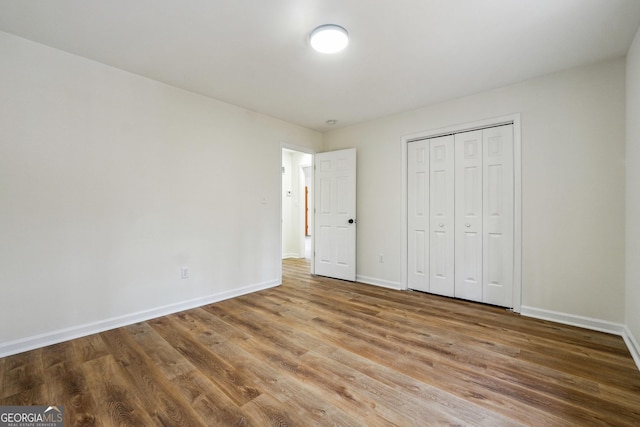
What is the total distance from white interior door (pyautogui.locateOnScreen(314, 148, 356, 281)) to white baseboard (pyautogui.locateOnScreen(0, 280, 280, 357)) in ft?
5.23

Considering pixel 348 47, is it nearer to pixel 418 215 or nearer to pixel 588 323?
pixel 418 215

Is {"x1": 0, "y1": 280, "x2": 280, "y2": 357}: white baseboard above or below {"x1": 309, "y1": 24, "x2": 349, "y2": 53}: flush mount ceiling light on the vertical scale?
below

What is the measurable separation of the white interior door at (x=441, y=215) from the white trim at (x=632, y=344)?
58.0 inches

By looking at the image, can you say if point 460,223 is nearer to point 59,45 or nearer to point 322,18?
point 322,18

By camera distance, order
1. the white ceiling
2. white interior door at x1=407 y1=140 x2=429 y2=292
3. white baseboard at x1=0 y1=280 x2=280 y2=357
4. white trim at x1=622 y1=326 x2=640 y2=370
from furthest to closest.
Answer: white interior door at x1=407 y1=140 x2=429 y2=292
white baseboard at x1=0 y1=280 x2=280 y2=357
white trim at x1=622 y1=326 x2=640 y2=370
the white ceiling

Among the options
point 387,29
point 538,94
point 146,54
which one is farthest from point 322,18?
point 538,94

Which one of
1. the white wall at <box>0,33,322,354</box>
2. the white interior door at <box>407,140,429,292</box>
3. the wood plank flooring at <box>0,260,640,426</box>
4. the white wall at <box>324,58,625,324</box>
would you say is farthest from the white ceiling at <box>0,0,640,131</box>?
the wood plank flooring at <box>0,260,640,426</box>

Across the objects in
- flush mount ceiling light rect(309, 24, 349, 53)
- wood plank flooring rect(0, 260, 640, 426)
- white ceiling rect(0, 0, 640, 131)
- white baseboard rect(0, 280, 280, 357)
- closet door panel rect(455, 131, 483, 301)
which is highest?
white ceiling rect(0, 0, 640, 131)

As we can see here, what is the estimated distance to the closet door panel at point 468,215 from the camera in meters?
3.28

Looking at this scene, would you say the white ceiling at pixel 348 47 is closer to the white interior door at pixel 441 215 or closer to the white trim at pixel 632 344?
the white interior door at pixel 441 215

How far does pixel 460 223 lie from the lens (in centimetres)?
342

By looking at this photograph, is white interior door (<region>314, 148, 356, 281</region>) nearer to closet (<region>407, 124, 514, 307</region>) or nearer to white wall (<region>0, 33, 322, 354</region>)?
closet (<region>407, 124, 514, 307</region>)

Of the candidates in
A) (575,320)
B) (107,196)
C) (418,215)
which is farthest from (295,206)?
(575,320)

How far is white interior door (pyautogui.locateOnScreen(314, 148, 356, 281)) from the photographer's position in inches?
170
